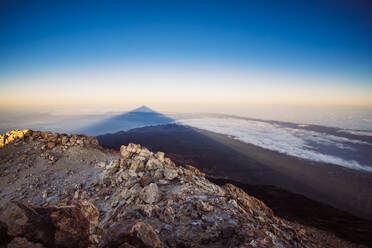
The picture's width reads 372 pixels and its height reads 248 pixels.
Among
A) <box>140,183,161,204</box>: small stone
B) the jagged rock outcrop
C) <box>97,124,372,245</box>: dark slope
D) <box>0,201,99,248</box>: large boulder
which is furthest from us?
<box>97,124,372,245</box>: dark slope

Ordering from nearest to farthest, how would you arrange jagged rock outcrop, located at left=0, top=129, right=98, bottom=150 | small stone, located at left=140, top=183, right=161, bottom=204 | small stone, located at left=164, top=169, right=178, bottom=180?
small stone, located at left=140, top=183, right=161, bottom=204, small stone, located at left=164, top=169, right=178, bottom=180, jagged rock outcrop, located at left=0, top=129, right=98, bottom=150

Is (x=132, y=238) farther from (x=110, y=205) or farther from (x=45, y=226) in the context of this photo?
(x=110, y=205)

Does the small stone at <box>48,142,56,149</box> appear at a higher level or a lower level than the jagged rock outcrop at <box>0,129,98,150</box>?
lower

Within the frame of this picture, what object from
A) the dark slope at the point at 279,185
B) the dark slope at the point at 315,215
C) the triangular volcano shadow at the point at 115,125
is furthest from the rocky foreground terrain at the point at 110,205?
the triangular volcano shadow at the point at 115,125

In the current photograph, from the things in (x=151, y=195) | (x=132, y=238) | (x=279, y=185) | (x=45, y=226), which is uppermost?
(x=45, y=226)

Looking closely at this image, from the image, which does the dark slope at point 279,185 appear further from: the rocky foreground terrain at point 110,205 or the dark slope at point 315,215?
the rocky foreground terrain at point 110,205

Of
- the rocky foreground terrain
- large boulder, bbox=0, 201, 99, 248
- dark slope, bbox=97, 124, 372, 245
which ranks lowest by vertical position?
dark slope, bbox=97, 124, 372, 245

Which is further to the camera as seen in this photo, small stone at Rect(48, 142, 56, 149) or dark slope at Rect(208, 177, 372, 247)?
dark slope at Rect(208, 177, 372, 247)

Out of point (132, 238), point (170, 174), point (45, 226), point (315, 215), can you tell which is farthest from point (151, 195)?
point (315, 215)

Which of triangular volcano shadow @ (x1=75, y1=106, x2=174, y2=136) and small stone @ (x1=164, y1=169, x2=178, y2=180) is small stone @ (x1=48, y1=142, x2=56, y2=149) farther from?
triangular volcano shadow @ (x1=75, y1=106, x2=174, y2=136)

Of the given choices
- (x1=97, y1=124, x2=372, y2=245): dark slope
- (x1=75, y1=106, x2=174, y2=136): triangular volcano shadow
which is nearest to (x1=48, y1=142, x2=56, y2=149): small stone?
(x1=97, y1=124, x2=372, y2=245): dark slope
